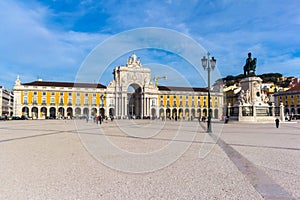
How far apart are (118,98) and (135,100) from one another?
831cm

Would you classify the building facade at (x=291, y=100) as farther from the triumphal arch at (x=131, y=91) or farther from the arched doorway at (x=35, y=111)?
the arched doorway at (x=35, y=111)

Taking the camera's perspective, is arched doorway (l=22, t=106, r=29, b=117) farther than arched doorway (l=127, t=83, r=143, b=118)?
No

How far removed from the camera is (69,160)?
19.4 feet

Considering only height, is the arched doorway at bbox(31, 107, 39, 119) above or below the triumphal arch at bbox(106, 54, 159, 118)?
below

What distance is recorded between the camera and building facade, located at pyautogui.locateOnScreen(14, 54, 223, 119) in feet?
205

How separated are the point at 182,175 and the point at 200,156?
213cm

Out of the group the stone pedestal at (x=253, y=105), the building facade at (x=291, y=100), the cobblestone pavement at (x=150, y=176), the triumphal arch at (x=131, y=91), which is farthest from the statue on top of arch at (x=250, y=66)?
the triumphal arch at (x=131, y=91)

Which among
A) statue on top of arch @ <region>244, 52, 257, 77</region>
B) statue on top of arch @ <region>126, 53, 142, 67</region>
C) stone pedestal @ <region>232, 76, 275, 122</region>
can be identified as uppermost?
statue on top of arch @ <region>126, 53, 142, 67</region>

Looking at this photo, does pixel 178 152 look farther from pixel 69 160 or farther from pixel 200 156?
pixel 69 160

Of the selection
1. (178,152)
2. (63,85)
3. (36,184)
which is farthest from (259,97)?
(63,85)

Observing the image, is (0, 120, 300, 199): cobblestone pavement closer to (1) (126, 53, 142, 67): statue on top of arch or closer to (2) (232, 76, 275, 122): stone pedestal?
(2) (232, 76, 275, 122): stone pedestal

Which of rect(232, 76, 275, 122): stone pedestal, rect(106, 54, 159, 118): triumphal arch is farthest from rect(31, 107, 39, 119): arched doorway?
rect(232, 76, 275, 122): stone pedestal

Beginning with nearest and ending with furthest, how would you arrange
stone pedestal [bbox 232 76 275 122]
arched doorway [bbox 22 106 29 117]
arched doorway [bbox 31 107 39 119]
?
stone pedestal [bbox 232 76 275 122] < arched doorway [bbox 22 106 29 117] < arched doorway [bbox 31 107 39 119]

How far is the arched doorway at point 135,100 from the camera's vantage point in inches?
2906
